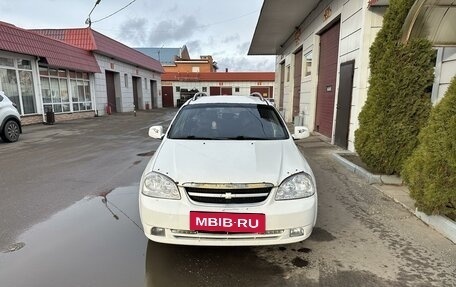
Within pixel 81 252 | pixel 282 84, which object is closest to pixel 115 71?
pixel 282 84

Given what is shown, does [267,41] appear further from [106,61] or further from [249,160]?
[249,160]

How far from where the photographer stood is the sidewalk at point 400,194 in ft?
11.1

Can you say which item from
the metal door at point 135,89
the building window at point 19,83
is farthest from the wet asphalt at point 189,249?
the metal door at point 135,89

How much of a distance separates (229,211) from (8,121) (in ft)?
32.9

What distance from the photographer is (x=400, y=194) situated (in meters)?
4.75

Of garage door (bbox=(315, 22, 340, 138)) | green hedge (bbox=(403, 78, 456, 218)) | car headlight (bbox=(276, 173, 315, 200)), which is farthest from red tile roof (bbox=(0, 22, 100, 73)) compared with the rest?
green hedge (bbox=(403, 78, 456, 218))

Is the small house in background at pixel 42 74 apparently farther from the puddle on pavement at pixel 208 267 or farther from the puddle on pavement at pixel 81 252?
→ the puddle on pavement at pixel 208 267

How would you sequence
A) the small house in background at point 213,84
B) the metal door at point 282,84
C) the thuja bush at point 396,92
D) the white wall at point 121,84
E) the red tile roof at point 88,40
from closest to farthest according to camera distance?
1. the thuja bush at point 396,92
2. the red tile roof at point 88,40
3. the metal door at point 282,84
4. the white wall at point 121,84
5. the small house in background at point 213,84

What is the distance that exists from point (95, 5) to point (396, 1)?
1901 cm

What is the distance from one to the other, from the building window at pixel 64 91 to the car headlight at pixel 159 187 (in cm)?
1567

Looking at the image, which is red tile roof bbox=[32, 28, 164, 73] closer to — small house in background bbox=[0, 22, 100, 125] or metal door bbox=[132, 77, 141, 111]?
small house in background bbox=[0, 22, 100, 125]

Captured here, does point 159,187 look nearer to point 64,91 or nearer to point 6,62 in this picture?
point 6,62

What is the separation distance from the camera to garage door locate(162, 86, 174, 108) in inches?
1519

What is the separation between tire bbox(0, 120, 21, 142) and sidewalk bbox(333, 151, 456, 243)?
999 centimetres
